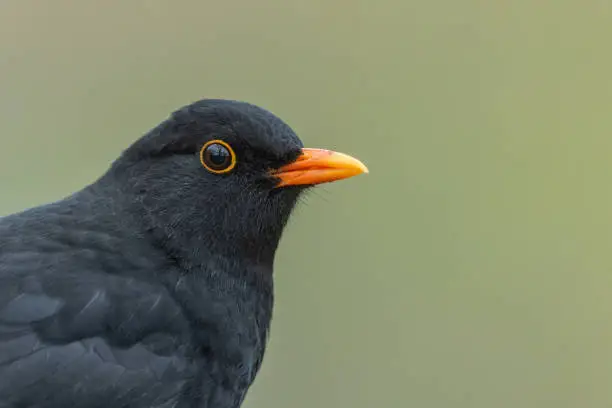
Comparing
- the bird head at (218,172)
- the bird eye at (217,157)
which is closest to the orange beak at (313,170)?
the bird head at (218,172)

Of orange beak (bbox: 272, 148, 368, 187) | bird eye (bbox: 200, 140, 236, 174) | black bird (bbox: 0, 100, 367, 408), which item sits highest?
orange beak (bbox: 272, 148, 368, 187)

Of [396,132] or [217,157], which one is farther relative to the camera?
[396,132]

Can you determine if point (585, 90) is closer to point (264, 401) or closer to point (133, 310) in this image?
point (264, 401)

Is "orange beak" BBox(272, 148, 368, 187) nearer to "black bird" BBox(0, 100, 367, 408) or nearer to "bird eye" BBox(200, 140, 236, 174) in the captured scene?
"black bird" BBox(0, 100, 367, 408)

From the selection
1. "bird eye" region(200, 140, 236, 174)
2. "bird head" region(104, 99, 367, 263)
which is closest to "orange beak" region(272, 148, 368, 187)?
"bird head" region(104, 99, 367, 263)

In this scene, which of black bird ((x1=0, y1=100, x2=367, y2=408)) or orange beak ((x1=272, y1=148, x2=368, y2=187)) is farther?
orange beak ((x1=272, y1=148, x2=368, y2=187))

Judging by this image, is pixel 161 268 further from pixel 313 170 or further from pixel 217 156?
pixel 313 170

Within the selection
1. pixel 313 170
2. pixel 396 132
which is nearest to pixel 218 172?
pixel 313 170

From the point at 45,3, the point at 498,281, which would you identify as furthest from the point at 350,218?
the point at 45,3

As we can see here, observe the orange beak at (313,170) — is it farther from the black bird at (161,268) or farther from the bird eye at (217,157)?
the bird eye at (217,157)
